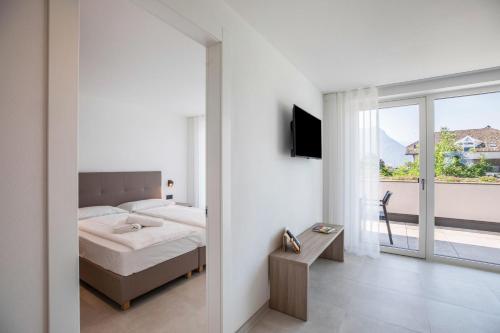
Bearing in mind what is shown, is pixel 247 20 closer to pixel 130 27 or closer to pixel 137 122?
pixel 130 27

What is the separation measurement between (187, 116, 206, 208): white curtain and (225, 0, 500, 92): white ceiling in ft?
9.71

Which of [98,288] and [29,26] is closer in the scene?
[29,26]

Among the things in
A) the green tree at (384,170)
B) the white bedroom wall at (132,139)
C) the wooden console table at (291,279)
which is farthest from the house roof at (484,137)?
the white bedroom wall at (132,139)

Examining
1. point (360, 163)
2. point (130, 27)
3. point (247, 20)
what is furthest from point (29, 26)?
point (360, 163)

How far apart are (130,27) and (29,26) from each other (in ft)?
4.10

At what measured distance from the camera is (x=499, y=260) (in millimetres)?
3053

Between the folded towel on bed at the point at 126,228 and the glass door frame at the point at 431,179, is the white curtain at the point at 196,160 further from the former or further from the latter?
the glass door frame at the point at 431,179

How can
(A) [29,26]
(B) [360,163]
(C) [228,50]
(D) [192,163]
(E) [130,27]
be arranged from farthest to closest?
(D) [192,163]
(B) [360,163]
(E) [130,27]
(C) [228,50]
(A) [29,26]

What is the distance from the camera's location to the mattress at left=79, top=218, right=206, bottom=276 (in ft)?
7.22

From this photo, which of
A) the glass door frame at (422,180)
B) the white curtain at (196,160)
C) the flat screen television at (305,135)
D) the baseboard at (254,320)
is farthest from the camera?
the white curtain at (196,160)

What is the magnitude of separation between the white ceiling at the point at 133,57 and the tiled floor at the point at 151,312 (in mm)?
2414

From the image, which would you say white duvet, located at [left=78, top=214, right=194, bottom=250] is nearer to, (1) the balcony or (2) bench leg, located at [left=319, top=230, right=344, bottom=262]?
(2) bench leg, located at [left=319, top=230, right=344, bottom=262]

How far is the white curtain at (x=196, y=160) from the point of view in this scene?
5.25m

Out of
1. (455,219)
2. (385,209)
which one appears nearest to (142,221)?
(385,209)
